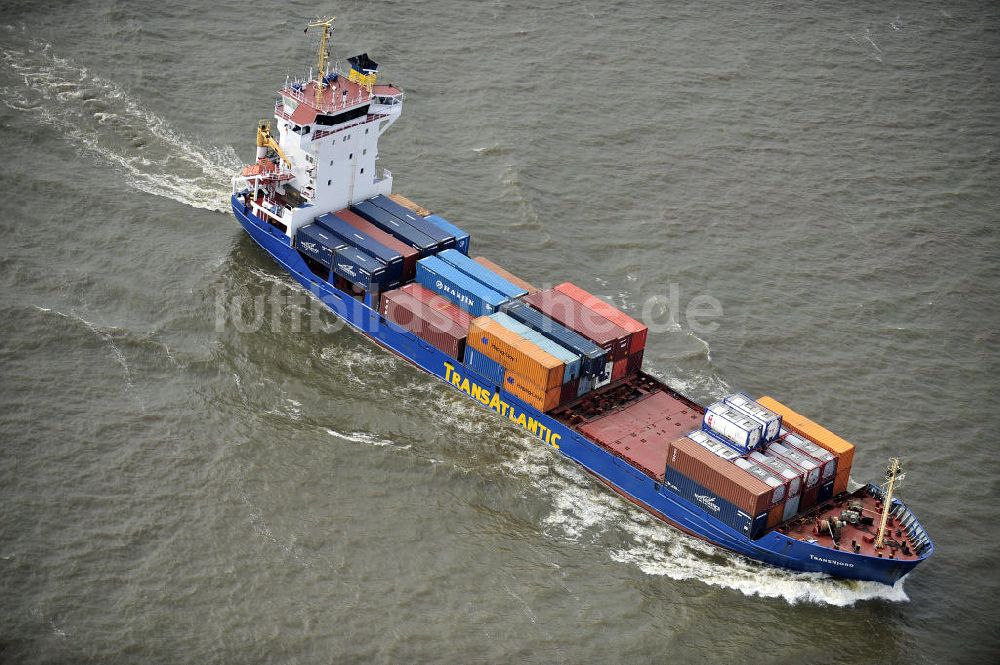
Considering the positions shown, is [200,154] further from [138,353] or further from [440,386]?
[440,386]

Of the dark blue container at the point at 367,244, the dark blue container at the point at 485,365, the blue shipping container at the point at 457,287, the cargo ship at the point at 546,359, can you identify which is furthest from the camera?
the dark blue container at the point at 367,244

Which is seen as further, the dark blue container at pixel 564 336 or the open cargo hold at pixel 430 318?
the open cargo hold at pixel 430 318

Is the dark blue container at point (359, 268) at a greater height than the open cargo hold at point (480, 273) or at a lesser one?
lesser

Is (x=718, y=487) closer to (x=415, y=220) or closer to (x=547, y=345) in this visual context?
(x=547, y=345)

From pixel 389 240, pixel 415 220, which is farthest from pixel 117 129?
pixel 389 240

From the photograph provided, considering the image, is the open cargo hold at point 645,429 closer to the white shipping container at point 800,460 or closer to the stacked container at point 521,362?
the stacked container at point 521,362

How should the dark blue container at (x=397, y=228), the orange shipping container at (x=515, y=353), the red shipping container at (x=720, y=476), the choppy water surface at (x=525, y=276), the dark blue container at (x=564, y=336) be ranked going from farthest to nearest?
the dark blue container at (x=397, y=228), the dark blue container at (x=564, y=336), the orange shipping container at (x=515, y=353), the red shipping container at (x=720, y=476), the choppy water surface at (x=525, y=276)

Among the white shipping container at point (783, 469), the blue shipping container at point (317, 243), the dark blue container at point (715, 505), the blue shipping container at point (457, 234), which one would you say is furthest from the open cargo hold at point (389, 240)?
the white shipping container at point (783, 469)
